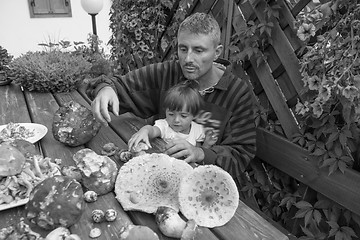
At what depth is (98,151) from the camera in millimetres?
1251

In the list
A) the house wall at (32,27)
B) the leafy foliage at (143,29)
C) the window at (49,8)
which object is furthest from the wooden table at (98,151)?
the window at (49,8)

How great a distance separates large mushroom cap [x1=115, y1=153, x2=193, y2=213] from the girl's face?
493 millimetres

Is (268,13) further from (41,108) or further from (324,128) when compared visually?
(41,108)

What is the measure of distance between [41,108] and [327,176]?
150cm

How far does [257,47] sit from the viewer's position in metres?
1.79

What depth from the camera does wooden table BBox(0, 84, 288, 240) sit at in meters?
0.82

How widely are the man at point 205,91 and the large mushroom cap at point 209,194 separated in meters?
0.43

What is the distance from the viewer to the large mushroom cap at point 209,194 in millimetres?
869

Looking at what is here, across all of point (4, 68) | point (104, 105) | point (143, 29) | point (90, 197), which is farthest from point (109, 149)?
point (143, 29)

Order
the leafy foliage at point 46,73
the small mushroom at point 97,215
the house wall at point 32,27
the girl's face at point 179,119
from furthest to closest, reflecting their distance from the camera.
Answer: the house wall at point 32,27, the leafy foliage at point 46,73, the girl's face at point 179,119, the small mushroom at point 97,215

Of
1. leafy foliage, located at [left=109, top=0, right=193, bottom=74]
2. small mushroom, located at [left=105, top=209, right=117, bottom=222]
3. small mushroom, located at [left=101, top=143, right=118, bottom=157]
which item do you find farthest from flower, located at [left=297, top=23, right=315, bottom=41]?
leafy foliage, located at [left=109, top=0, right=193, bottom=74]

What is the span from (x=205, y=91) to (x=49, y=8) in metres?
4.73

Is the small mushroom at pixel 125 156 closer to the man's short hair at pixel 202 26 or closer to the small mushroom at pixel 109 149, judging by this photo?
the small mushroom at pixel 109 149

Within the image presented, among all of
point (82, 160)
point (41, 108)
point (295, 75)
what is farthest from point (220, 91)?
point (41, 108)
